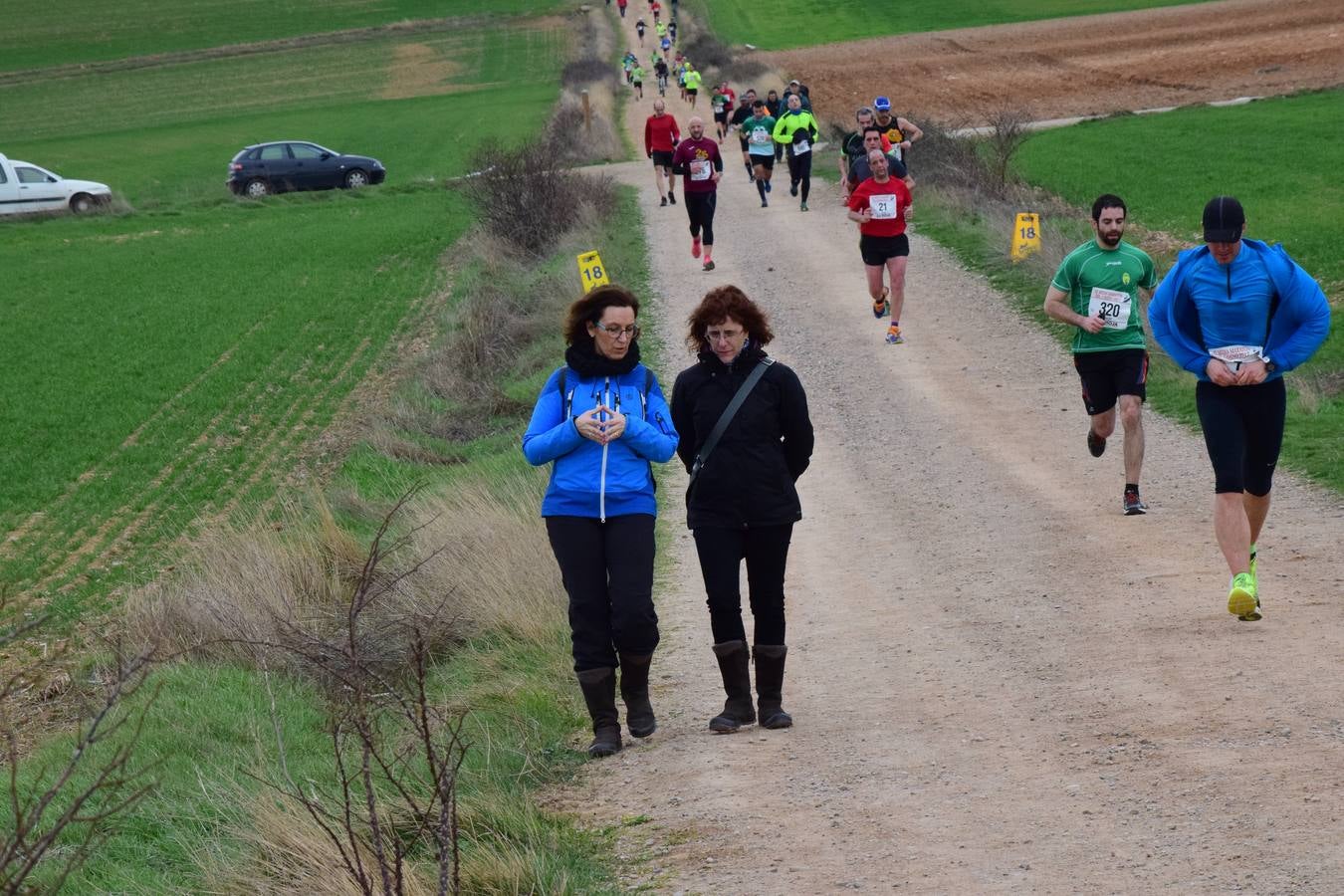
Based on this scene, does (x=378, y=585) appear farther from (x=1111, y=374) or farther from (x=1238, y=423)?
(x=1238, y=423)

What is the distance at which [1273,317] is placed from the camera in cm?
808

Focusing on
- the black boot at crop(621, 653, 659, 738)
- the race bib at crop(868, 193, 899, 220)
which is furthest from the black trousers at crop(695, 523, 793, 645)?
the race bib at crop(868, 193, 899, 220)

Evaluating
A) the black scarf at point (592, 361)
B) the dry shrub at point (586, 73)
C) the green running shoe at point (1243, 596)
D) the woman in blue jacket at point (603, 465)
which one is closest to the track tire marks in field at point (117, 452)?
the woman in blue jacket at point (603, 465)

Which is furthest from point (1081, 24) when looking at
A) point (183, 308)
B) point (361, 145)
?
point (183, 308)

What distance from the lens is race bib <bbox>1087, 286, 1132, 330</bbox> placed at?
1062 centimetres

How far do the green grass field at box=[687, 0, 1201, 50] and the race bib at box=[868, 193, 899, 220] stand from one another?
2427 inches

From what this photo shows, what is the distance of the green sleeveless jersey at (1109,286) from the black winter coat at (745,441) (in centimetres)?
416

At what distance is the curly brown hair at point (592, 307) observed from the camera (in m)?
6.91

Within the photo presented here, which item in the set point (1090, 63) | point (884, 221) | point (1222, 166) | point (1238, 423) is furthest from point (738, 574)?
point (1090, 63)

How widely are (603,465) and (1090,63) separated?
189ft

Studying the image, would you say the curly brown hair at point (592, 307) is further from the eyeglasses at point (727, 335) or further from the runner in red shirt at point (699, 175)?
the runner in red shirt at point (699, 175)

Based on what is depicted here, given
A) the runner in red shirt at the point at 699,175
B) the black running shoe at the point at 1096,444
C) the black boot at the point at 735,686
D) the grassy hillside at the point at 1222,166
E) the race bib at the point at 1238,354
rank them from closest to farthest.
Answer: the black boot at the point at 735,686 < the race bib at the point at 1238,354 < the black running shoe at the point at 1096,444 < the runner in red shirt at the point at 699,175 < the grassy hillside at the point at 1222,166

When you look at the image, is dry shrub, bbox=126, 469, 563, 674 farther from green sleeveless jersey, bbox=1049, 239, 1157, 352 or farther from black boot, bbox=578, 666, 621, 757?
green sleeveless jersey, bbox=1049, 239, 1157, 352

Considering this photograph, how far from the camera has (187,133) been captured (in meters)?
64.8
